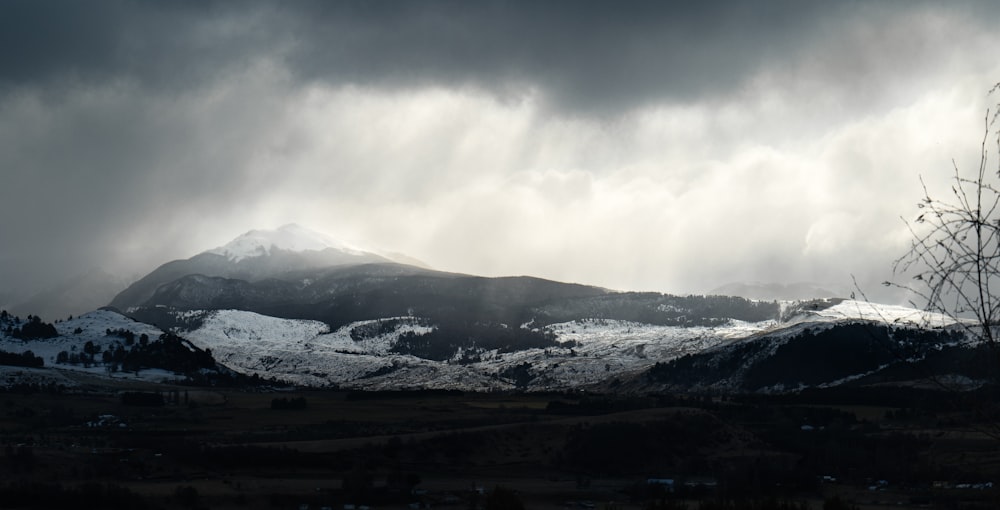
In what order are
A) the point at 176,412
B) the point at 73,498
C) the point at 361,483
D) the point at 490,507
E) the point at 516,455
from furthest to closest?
the point at 176,412 < the point at 516,455 < the point at 361,483 < the point at 73,498 < the point at 490,507

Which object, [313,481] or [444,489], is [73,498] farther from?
[444,489]

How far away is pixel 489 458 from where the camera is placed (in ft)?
409

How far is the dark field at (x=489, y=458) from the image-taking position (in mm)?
87000

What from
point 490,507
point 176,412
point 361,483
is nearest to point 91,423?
point 176,412

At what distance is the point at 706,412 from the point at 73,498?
101873 millimetres

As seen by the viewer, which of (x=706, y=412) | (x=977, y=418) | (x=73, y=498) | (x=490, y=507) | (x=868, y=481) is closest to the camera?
(x=977, y=418)

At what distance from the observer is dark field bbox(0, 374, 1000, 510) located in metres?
87.0

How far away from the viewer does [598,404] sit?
598 ft

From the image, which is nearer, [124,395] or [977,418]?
[977,418]

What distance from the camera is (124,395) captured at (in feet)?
620

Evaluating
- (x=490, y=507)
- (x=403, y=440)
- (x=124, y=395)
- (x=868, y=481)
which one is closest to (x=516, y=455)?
(x=403, y=440)

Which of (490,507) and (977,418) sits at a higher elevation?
(977,418)

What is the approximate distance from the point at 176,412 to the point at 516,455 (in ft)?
277

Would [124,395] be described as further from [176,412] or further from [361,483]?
[361,483]
